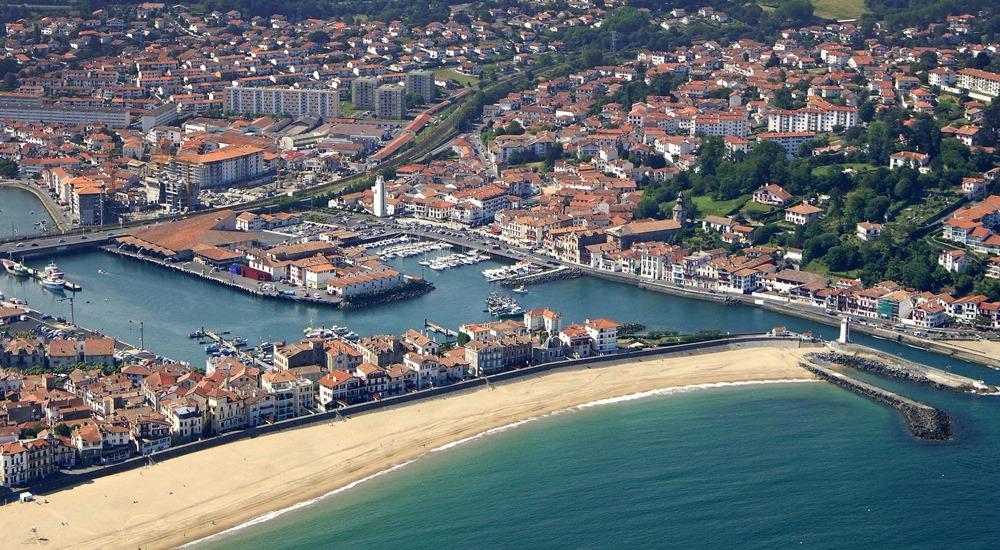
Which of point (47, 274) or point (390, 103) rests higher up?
point (390, 103)

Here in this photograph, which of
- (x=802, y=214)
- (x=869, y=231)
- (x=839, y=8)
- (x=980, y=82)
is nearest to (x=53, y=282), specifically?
(x=802, y=214)

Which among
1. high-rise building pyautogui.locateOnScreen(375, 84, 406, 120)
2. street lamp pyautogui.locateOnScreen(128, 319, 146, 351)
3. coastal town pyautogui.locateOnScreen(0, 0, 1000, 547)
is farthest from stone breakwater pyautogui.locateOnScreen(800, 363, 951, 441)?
high-rise building pyautogui.locateOnScreen(375, 84, 406, 120)

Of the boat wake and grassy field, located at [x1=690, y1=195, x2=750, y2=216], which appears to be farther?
grassy field, located at [x1=690, y1=195, x2=750, y2=216]

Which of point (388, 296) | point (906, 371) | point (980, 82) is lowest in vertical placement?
point (906, 371)

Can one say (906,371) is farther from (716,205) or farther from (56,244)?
(56,244)

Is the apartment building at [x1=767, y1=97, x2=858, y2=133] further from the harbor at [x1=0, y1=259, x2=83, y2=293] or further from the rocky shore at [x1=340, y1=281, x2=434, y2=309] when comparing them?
the harbor at [x1=0, y1=259, x2=83, y2=293]

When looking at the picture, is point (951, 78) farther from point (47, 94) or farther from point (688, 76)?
point (47, 94)

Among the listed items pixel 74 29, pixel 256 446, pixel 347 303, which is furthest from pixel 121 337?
pixel 74 29
